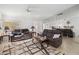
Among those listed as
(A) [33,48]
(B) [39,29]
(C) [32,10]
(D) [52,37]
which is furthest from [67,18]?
(A) [33,48]

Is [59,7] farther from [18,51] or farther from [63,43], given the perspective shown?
[18,51]

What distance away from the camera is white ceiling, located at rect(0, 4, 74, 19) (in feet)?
7.21

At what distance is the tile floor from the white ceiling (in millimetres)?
502

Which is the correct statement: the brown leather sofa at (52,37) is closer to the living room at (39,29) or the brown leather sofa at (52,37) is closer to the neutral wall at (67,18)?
the living room at (39,29)

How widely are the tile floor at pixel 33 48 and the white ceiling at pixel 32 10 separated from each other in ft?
1.65

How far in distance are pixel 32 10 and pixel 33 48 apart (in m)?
0.75

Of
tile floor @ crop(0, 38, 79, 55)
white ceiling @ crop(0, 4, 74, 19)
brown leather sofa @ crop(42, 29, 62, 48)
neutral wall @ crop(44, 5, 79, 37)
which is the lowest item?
tile floor @ crop(0, 38, 79, 55)

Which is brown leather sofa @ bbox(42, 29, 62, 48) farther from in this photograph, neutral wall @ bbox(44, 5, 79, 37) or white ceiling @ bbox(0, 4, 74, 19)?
white ceiling @ bbox(0, 4, 74, 19)

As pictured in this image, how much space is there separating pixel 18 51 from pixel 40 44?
0.45 m

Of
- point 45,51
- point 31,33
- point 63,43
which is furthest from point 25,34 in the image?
point 63,43

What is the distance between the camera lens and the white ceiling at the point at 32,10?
7.21 feet

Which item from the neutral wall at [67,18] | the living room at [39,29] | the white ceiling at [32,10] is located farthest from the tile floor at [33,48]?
the white ceiling at [32,10]

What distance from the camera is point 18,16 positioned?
2215 millimetres

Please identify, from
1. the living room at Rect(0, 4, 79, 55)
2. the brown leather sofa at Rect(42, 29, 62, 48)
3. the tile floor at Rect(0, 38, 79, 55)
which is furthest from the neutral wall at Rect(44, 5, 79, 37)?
the tile floor at Rect(0, 38, 79, 55)
